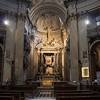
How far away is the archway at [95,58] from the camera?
1455cm

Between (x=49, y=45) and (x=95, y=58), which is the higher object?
(x=49, y=45)

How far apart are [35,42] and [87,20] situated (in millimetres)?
9845

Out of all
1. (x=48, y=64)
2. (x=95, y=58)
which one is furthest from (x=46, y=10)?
(x=95, y=58)

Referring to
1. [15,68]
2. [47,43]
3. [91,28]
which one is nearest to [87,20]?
[91,28]

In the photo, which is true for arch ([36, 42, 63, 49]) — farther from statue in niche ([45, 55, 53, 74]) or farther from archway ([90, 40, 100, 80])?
archway ([90, 40, 100, 80])

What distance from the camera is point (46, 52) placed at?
79.6 ft

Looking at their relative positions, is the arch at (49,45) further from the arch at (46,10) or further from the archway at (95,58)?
the archway at (95,58)

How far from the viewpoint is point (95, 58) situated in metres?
15.3

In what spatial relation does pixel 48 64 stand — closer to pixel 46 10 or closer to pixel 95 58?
pixel 46 10

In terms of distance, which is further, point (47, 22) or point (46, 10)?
point (47, 22)

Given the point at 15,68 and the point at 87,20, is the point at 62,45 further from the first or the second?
the point at 15,68

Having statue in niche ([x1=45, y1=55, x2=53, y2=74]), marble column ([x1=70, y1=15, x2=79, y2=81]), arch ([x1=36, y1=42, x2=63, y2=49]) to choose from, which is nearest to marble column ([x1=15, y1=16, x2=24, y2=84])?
marble column ([x1=70, y1=15, x2=79, y2=81])

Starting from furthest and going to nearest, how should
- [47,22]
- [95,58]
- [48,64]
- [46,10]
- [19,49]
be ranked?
[47,22], [48,64], [46,10], [95,58], [19,49]

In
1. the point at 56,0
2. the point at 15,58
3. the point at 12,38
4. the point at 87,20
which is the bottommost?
the point at 15,58
